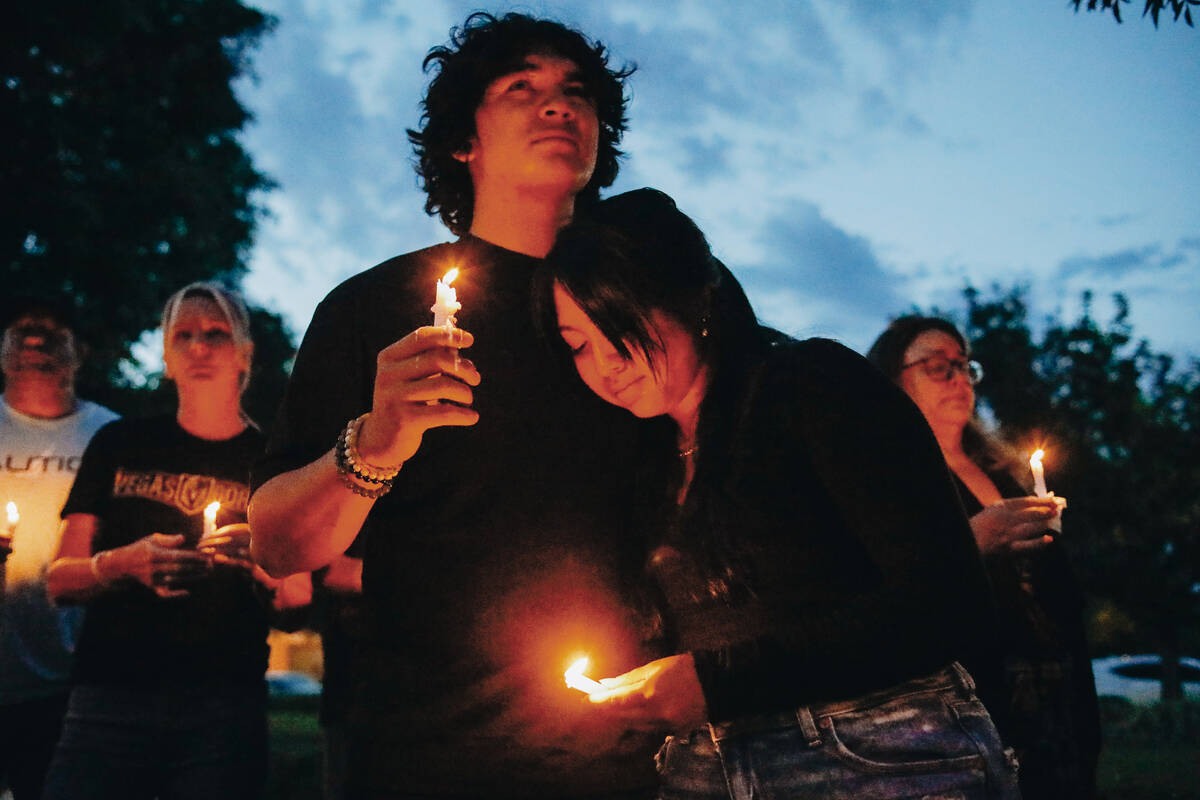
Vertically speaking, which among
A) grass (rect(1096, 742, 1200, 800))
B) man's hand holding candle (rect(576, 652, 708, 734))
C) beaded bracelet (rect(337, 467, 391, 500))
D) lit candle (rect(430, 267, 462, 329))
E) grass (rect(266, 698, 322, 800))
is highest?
lit candle (rect(430, 267, 462, 329))

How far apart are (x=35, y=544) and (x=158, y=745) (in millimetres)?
1986

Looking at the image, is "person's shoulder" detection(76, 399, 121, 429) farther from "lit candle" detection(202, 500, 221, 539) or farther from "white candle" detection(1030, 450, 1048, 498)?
"white candle" detection(1030, 450, 1048, 498)

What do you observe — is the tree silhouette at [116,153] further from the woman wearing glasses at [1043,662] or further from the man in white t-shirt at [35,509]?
the woman wearing glasses at [1043,662]

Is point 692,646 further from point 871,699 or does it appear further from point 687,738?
point 871,699

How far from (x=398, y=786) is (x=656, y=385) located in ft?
4.06

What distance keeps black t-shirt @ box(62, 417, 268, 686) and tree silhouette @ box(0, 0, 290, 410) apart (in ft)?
42.8

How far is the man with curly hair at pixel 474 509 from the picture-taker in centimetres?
236

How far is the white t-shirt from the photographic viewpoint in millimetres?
4859

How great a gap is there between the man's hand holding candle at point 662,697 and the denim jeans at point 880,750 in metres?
0.16

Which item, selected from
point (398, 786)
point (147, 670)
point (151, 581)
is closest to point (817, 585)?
point (398, 786)

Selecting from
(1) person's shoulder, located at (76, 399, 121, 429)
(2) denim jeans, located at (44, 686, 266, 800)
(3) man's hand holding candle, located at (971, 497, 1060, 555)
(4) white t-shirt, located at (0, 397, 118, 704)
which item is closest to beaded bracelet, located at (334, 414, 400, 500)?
(2) denim jeans, located at (44, 686, 266, 800)

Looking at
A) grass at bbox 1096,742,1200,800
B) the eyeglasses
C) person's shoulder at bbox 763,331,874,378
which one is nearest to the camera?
person's shoulder at bbox 763,331,874,378

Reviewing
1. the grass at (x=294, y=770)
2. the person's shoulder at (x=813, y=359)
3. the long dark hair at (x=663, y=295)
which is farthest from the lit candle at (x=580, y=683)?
the grass at (x=294, y=770)

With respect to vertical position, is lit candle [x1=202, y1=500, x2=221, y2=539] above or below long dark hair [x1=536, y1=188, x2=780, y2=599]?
below
